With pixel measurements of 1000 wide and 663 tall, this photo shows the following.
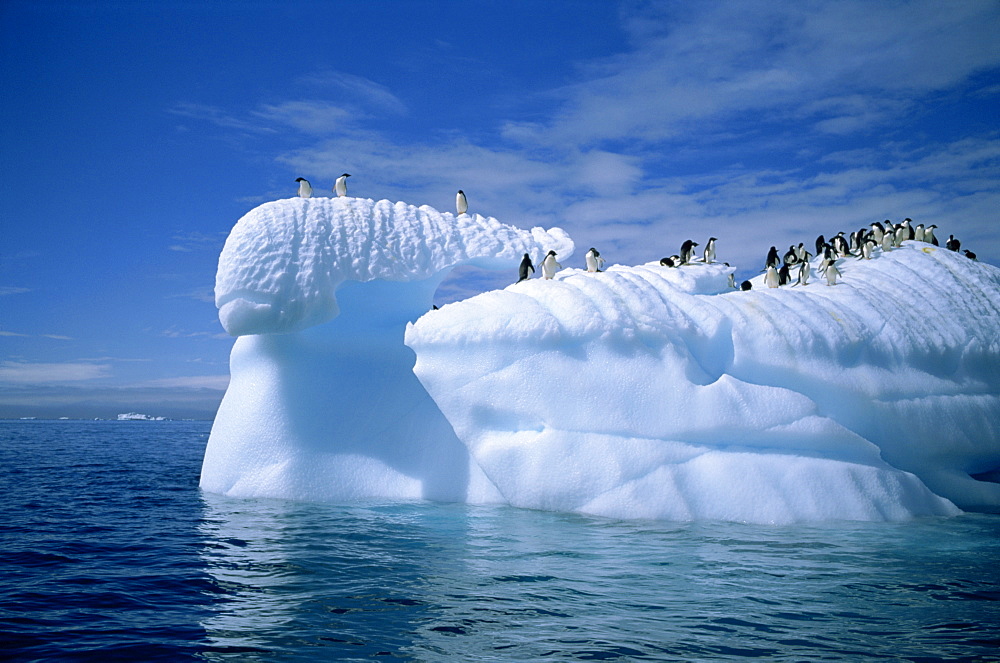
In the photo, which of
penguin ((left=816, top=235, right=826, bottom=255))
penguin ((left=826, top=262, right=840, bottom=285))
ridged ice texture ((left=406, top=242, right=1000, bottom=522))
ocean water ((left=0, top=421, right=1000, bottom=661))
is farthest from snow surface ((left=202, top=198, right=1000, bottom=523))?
penguin ((left=816, top=235, right=826, bottom=255))

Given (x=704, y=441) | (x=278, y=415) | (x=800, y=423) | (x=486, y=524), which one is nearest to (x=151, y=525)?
(x=278, y=415)

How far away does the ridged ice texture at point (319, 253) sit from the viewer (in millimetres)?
10742

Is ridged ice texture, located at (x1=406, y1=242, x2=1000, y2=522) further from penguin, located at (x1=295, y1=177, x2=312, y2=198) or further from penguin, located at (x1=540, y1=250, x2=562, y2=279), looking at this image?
penguin, located at (x1=295, y1=177, x2=312, y2=198)

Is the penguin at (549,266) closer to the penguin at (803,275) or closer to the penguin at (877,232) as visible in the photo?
the penguin at (803,275)

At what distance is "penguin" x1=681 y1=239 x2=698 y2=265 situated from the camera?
14.1m

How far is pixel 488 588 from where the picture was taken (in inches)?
230

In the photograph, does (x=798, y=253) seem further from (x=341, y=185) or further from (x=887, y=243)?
(x=341, y=185)

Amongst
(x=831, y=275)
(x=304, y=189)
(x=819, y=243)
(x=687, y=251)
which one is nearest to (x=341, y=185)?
(x=304, y=189)

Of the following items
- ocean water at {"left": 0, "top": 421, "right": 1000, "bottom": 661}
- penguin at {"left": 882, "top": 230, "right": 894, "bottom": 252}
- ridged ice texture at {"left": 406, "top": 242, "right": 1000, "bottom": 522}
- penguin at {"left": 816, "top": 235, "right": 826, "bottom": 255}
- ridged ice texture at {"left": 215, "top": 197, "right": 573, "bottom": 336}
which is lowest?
ocean water at {"left": 0, "top": 421, "right": 1000, "bottom": 661}

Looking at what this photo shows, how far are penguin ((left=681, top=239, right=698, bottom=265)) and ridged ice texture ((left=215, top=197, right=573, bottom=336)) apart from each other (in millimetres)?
4078

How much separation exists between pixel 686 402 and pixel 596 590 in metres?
3.98

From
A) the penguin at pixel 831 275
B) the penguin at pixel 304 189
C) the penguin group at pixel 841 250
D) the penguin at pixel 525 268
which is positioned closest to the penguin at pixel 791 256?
the penguin group at pixel 841 250

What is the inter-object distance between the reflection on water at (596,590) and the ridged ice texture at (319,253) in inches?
138

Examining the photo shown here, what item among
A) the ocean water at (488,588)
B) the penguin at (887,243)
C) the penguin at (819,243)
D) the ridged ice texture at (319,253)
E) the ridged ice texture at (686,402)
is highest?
the penguin at (819,243)
